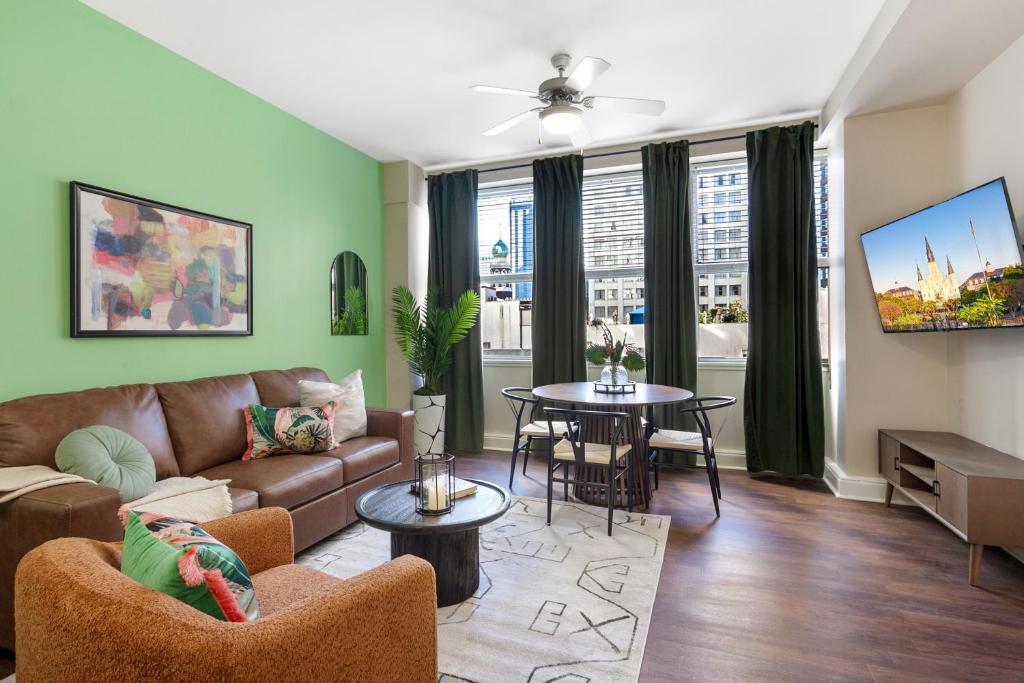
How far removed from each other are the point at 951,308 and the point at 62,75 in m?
4.73

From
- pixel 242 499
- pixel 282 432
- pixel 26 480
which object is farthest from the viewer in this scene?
pixel 282 432

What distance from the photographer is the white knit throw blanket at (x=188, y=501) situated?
2.04 m

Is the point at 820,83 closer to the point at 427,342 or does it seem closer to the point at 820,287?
the point at 820,287

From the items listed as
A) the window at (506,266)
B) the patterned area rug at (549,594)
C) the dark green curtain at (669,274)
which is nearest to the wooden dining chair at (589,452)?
the patterned area rug at (549,594)

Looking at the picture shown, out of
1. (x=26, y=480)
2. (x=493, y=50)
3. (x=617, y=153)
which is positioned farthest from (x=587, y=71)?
(x=26, y=480)

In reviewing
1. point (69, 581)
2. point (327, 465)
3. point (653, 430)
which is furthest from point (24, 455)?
point (653, 430)

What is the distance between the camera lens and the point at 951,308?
2852mm

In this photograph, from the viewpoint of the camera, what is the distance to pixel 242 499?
94.1 inches

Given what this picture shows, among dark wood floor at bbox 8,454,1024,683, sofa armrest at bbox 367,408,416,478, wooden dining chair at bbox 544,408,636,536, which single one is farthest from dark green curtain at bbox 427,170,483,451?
dark wood floor at bbox 8,454,1024,683

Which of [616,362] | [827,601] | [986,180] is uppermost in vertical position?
[986,180]

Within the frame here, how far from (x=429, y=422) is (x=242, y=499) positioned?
2416mm

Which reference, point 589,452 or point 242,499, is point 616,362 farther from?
point 242,499

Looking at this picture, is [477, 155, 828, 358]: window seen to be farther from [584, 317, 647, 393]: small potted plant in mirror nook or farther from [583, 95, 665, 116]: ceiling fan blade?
[583, 95, 665, 116]: ceiling fan blade

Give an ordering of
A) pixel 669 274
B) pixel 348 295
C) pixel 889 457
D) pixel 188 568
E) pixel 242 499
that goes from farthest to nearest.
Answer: pixel 348 295 → pixel 669 274 → pixel 889 457 → pixel 242 499 → pixel 188 568
